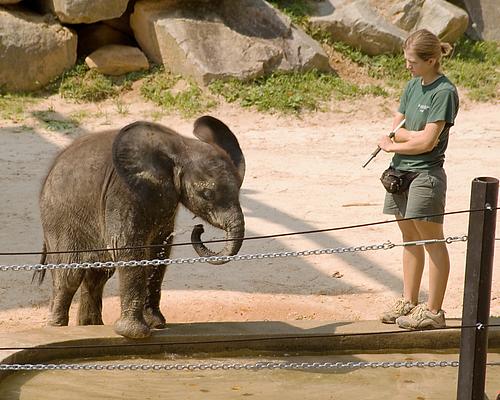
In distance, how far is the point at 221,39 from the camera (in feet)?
44.9

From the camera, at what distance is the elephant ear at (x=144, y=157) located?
5.40 m

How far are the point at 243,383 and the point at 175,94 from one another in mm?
8169

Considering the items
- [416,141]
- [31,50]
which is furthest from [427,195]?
[31,50]

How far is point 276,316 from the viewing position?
23.4ft

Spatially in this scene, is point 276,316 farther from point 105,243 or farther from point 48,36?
point 48,36

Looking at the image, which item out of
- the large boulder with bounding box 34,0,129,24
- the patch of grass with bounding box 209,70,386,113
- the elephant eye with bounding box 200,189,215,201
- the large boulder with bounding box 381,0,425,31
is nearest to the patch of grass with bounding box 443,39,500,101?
the large boulder with bounding box 381,0,425,31

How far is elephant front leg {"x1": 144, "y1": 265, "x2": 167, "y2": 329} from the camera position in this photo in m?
5.84

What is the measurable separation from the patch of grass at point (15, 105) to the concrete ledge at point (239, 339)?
7.28m

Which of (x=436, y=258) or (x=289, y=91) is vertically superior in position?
(x=436, y=258)

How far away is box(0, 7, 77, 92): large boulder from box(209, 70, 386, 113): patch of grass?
81.7 inches

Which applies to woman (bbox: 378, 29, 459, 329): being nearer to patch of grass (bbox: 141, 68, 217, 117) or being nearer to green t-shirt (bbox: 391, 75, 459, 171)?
green t-shirt (bbox: 391, 75, 459, 171)

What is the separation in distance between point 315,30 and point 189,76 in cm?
242

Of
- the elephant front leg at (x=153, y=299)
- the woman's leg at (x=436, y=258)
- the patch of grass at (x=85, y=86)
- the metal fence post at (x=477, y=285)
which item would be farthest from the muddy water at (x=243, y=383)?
the patch of grass at (x=85, y=86)

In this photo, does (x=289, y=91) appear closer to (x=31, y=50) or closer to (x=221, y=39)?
(x=221, y=39)
